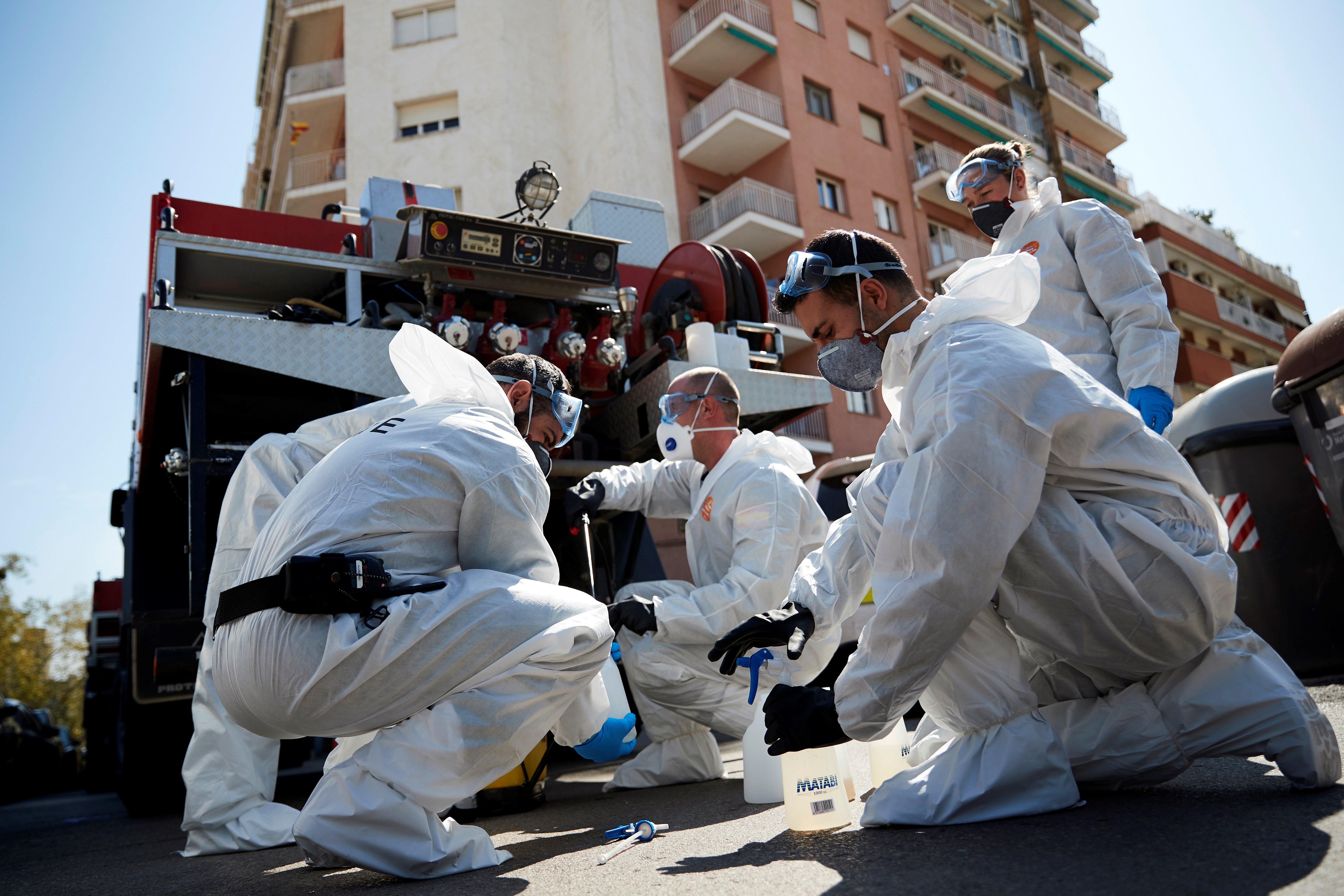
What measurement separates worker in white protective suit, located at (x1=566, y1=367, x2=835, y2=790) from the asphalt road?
50 centimetres

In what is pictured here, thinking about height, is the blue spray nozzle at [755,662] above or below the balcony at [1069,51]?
below

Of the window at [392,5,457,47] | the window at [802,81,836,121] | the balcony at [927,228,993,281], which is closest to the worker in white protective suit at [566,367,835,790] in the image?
the balcony at [927,228,993,281]

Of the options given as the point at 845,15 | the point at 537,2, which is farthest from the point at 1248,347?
the point at 537,2

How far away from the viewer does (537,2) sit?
22.4 m

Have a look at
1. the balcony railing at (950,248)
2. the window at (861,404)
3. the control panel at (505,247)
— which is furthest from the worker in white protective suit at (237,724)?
the balcony railing at (950,248)

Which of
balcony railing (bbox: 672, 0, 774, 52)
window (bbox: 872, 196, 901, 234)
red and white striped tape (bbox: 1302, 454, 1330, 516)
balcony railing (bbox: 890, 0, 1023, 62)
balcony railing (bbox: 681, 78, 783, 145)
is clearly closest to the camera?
red and white striped tape (bbox: 1302, 454, 1330, 516)

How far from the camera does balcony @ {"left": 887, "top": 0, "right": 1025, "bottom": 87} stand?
2512 centimetres

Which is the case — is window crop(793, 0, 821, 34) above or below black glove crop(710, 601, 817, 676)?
above

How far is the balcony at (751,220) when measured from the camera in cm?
2030

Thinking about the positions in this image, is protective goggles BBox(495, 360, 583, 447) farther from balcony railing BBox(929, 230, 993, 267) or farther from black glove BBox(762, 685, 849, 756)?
balcony railing BBox(929, 230, 993, 267)

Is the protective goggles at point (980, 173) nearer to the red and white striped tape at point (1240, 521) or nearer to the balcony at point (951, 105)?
the red and white striped tape at point (1240, 521)

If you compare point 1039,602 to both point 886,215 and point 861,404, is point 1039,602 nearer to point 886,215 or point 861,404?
point 861,404

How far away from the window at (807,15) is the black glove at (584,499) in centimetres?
2169

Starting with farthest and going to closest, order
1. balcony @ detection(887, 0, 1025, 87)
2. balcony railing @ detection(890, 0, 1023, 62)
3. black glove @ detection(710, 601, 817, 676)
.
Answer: balcony railing @ detection(890, 0, 1023, 62)
balcony @ detection(887, 0, 1025, 87)
black glove @ detection(710, 601, 817, 676)
